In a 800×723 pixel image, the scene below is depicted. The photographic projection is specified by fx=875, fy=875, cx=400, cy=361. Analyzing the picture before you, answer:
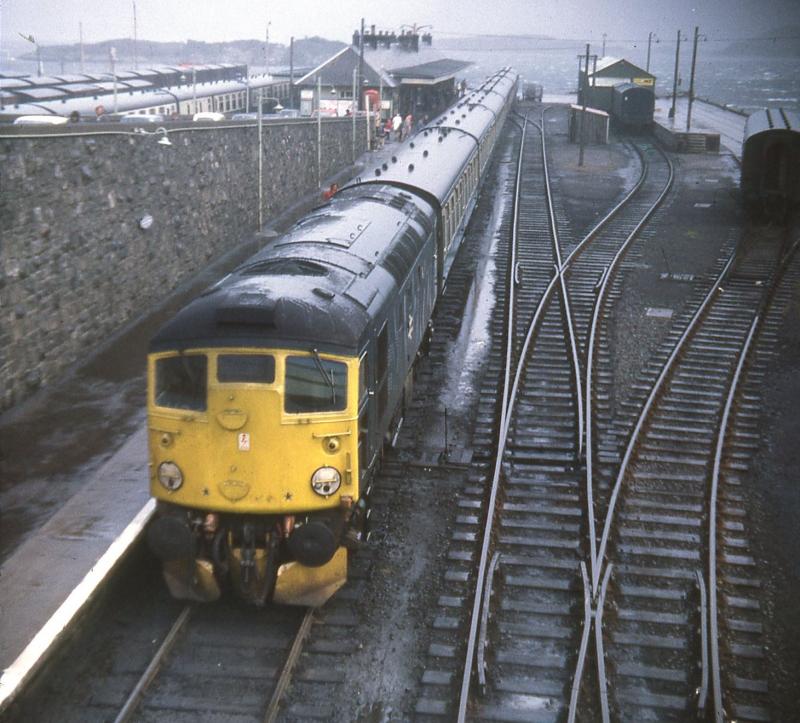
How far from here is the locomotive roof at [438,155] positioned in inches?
696

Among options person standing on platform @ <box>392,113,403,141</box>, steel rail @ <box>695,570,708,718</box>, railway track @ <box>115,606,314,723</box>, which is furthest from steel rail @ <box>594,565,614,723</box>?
person standing on platform @ <box>392,113,403,141</box>

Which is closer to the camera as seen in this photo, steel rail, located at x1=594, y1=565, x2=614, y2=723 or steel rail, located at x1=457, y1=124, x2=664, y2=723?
steel rail, located at x1=594, y1=565, x2=614, y2=723

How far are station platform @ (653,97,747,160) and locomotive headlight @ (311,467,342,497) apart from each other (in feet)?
126

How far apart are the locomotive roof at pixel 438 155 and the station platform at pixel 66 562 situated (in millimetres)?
8125

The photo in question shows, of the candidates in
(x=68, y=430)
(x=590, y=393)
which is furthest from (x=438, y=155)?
(x=68, y=430)

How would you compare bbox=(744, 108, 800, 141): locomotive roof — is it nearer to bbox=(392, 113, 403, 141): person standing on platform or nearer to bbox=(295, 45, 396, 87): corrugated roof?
bbox=(392, 113, 403, 141): person standing on platform

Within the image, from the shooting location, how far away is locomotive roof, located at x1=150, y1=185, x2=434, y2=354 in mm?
8438

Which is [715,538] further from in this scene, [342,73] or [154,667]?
[342,73]

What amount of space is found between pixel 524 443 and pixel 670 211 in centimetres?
1839

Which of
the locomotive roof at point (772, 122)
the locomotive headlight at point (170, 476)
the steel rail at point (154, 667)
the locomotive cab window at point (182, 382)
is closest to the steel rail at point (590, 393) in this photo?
the locomotive roof at point (772, 122)

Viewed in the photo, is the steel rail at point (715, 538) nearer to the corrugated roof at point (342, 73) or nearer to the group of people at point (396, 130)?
the group of people at point (396, 130)

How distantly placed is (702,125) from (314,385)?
5531 centimetres

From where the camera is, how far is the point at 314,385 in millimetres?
8492

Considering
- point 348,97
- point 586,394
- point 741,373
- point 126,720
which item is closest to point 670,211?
point 741,373
